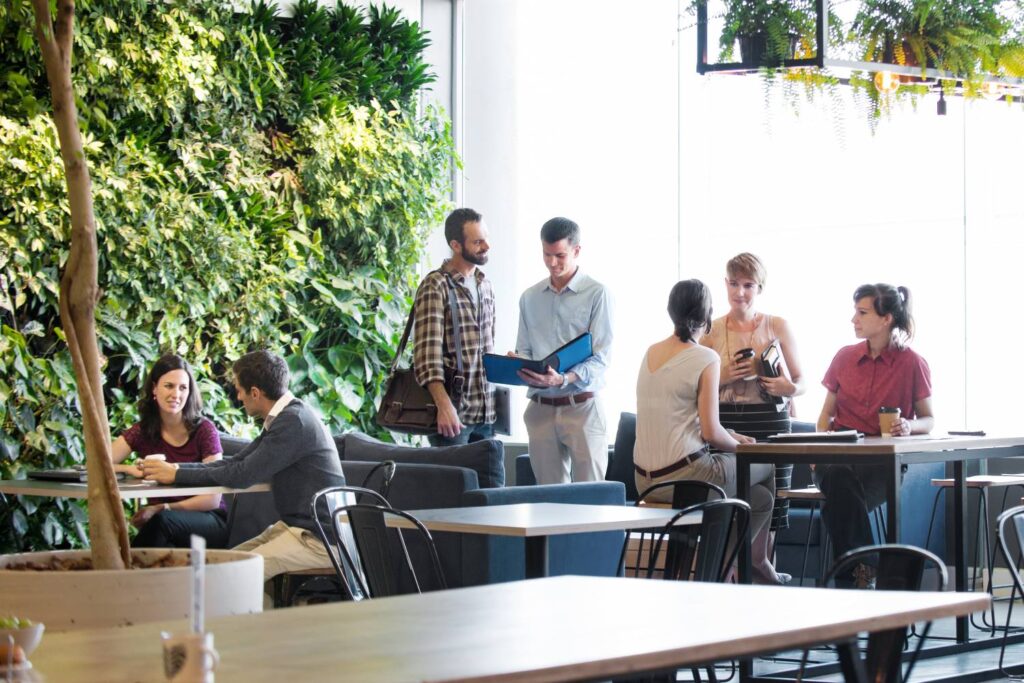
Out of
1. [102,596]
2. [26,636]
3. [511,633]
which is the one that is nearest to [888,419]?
[102,596]

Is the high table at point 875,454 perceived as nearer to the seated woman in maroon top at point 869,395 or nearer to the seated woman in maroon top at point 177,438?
the seated woman in maroon top at point 869,395

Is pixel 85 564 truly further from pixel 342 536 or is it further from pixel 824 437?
pixel 824 437

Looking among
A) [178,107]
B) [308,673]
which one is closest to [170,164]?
[178,107]

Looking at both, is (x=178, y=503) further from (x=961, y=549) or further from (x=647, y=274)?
(x=647, y=274)

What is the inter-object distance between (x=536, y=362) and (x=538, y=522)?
212 cm

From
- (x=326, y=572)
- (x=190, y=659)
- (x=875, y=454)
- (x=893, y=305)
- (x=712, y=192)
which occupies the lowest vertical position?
(x=326, y=572)

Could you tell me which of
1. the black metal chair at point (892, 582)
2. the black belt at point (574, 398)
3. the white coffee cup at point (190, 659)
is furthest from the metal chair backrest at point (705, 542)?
the white coffee cup at point (190, 659)

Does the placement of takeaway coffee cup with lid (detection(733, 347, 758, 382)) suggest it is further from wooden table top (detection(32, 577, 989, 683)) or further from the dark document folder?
wooden table top (detection(32, 577, 989, 683))

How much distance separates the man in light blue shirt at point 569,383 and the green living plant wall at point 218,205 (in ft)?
6.70

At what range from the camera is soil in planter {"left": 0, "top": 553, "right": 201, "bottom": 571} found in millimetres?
3121

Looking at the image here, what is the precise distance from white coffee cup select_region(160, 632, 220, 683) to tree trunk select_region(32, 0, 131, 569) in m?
1.47

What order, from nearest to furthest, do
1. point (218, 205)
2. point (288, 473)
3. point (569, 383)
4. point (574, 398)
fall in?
1. point (288, 473)
2. point (569, 383)
3. point (574, 398)
4. point (218, 205)

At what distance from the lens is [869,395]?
643cm

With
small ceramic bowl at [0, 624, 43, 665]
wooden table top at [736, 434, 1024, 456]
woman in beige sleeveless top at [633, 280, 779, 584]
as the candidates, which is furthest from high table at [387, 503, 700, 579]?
small ceramic bowl at [0, 624, 43, 665]
